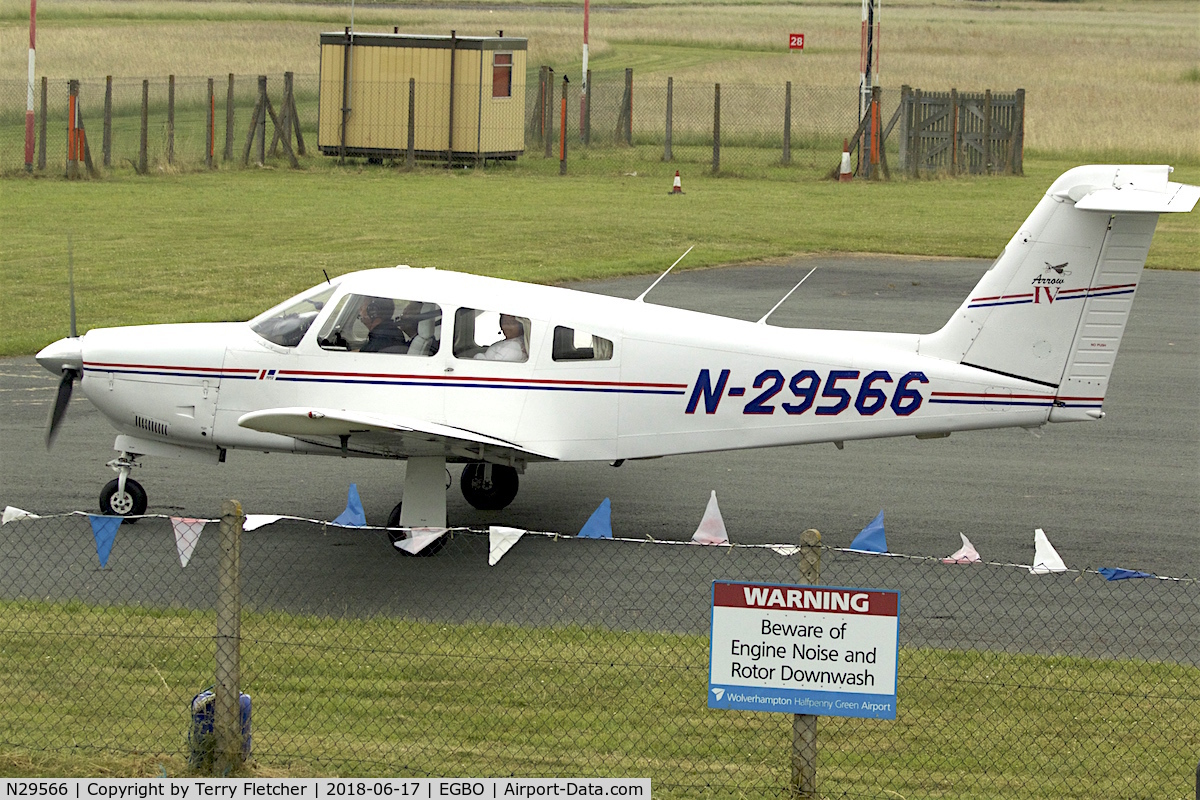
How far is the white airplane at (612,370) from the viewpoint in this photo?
11.7 meters

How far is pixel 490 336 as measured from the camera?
1192 cm

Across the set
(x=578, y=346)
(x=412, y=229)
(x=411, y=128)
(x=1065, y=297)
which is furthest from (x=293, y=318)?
(x=411, y=128)

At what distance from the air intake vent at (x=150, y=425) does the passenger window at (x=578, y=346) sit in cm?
332

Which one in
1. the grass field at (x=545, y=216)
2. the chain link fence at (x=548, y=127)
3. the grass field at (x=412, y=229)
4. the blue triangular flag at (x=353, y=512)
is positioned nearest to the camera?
the grass field at (x=545, y=216)

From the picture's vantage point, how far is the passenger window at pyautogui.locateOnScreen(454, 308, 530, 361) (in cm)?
1188

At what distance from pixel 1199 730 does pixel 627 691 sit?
128 inches

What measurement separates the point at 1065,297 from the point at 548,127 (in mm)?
29821

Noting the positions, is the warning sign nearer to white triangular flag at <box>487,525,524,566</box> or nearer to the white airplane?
white triangular flag at <box>487,525,524,566</box>

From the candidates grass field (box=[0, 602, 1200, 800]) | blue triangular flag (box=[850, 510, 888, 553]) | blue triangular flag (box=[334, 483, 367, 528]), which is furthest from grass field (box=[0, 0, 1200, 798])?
blue triangular flag (box=[334, 483, 367, 528])

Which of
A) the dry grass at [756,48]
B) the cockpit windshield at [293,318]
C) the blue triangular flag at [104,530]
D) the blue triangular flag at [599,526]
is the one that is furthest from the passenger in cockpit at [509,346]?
the dry grass at [756,48]

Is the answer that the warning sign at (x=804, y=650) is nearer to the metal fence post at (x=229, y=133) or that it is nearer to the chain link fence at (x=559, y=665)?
the chain link fence at (x=559, y=665)

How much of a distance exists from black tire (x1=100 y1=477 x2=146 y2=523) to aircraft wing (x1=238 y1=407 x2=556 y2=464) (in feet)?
5.34

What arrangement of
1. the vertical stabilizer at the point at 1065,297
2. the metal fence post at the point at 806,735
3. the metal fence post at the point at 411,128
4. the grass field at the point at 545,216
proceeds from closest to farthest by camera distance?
the metal fence post at the point at 806,735
the grass field at the point at 545,216
the vertical stabilizer at the point at 1065,297
the metal fence post at the point at 411,128

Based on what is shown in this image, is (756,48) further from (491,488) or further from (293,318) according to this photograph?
(293,318)
